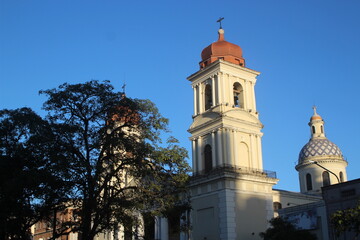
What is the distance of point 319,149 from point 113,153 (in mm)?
40757

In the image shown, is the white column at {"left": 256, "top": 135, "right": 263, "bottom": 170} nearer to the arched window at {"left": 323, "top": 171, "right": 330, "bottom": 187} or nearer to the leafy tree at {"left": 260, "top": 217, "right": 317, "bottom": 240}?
the leafy tree at {"left": 260, "top": 217, "right": 317, "bottom": 240}

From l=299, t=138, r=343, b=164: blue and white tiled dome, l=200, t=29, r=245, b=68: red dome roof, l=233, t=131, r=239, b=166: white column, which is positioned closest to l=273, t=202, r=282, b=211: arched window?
l=233, t=131, r=239, b=166: white column

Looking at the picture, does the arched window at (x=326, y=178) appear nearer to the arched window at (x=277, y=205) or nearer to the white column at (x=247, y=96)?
the arched window at (x=277, y=205)

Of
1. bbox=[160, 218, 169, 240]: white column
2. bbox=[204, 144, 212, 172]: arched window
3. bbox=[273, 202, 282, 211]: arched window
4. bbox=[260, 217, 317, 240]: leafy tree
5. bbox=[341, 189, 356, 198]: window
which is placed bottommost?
Answer: bbox=[260, 217, 317, 240]: leafy tree

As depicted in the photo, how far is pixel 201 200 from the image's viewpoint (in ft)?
129

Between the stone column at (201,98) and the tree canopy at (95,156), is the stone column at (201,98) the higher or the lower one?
the higher one

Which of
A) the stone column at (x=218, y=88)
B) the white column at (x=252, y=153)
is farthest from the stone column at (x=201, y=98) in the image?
the white column at (x=252, y=153)

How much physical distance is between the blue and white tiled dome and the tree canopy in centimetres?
3778

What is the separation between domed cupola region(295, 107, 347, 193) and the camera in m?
56.5

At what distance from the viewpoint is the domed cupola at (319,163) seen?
56.5 meters

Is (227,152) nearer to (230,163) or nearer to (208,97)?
(230,163)

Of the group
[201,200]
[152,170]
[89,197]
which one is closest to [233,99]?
[201,200]

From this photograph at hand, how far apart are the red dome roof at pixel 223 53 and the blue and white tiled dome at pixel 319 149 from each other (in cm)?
2023

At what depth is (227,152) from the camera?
1537 inches
